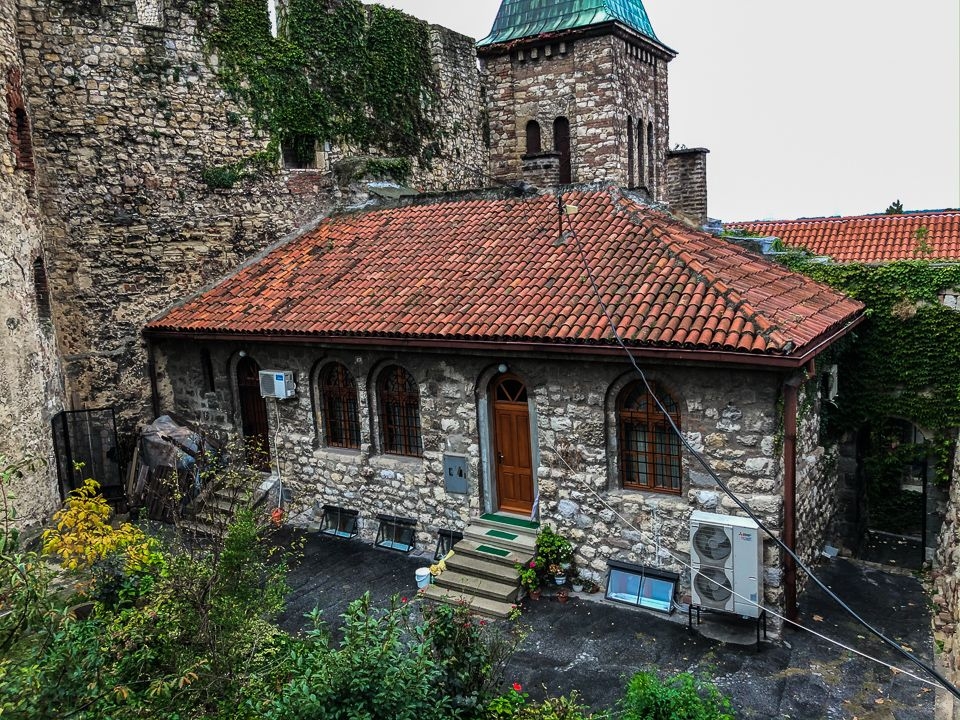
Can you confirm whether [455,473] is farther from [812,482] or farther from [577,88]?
[577,88]

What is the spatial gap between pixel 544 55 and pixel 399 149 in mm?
5310

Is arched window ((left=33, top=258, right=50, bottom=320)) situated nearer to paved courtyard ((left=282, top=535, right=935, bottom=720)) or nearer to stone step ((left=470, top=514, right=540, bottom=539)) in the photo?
paved courtyard ((left=282, top=535, right=935, bottom=720))

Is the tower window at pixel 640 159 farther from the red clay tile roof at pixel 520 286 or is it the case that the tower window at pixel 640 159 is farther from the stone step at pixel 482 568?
the stone step at pixel 482 568

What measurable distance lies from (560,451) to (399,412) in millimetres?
3021

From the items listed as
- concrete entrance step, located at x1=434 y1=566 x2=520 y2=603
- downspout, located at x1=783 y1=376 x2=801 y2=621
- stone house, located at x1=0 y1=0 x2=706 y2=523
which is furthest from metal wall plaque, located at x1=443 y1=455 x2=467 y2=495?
stone house, located at x1=0 y1=0 x2=706 y2=523

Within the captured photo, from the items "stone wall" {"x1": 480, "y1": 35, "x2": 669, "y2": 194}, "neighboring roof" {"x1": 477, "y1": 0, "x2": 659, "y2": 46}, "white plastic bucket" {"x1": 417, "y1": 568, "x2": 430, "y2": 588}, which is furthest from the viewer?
"neighboring roof" {"x1": 477, "y1": 0, "x2": 659, "y2": 46}

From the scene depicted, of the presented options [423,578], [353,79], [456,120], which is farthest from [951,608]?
[456,120]

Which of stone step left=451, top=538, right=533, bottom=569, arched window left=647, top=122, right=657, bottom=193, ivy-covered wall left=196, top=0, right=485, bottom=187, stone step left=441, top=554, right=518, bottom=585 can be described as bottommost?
stone step left=441, top=554, right=518, bottom=585

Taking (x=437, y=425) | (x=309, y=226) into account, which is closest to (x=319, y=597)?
(x=437, y=425)

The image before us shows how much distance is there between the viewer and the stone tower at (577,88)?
19.9m

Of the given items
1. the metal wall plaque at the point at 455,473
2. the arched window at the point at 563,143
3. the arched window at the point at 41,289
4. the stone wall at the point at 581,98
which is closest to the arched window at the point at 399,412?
the metal wall plaque at the point at 455,473

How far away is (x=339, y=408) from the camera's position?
41.9 ft

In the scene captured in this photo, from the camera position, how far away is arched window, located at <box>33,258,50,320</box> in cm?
1223

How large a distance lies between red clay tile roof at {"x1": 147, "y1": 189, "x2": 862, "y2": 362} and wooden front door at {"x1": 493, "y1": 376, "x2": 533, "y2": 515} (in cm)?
116
